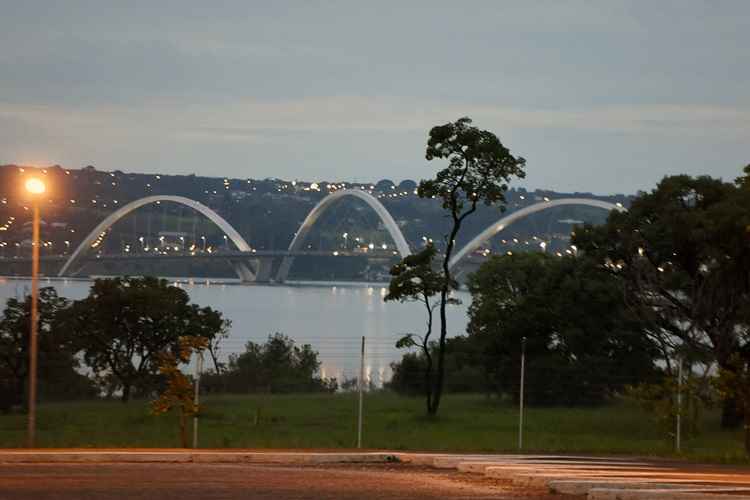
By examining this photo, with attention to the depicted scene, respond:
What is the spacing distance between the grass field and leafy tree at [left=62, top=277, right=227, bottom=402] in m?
3.45

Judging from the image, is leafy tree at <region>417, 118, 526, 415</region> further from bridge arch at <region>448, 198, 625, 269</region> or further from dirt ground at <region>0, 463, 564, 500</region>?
bridge arch at <region>448, 198, 625, 269</region>

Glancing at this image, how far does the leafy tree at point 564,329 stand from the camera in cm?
3741

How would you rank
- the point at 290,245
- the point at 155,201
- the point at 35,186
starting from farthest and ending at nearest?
the point at 290,245 < the point at 155,201 < the point at 35,186

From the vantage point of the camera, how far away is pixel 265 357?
4494cm

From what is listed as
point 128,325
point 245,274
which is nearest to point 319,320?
point 245,274

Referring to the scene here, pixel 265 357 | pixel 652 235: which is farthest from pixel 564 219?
pixel 652 235

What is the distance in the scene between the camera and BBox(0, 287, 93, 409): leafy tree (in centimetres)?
3381

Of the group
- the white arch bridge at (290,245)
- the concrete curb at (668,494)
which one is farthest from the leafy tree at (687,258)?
the white arch bridge at (290,245)

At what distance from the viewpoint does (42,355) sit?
35750 mm

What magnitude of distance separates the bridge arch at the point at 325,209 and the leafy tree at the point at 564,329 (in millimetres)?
88027

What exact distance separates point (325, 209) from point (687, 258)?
4473 inches

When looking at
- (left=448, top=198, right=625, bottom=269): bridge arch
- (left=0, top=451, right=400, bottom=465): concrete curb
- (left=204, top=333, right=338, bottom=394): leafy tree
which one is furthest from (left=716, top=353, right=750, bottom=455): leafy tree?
(left=448, top=198, right=625, bottom=269): bridge arch

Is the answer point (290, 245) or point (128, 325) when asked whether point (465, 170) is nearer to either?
point (128, 325)

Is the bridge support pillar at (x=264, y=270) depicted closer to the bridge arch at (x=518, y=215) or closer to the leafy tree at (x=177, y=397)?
the bridge arch at (x=518, y=215)
